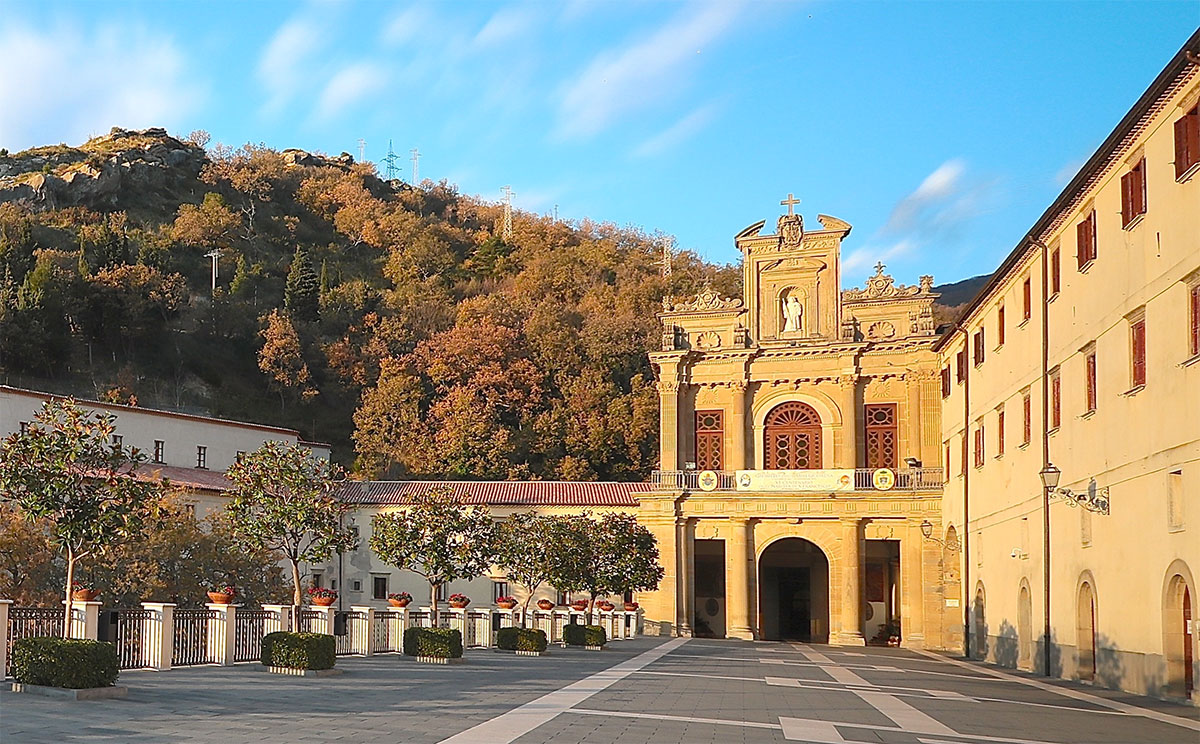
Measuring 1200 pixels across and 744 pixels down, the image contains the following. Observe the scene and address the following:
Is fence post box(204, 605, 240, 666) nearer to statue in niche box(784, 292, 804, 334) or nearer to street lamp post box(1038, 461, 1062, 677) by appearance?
street lamp post box(1038, 461, 1062, 677)

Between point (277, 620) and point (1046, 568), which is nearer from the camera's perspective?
point (277, 620)

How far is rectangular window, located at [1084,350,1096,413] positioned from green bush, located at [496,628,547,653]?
47.3ft

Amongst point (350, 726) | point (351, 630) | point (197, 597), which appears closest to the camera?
point (350, 726)

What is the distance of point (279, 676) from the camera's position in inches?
832

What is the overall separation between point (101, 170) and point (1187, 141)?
89061mm

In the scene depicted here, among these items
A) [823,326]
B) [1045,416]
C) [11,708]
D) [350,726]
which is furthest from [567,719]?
[823,326]

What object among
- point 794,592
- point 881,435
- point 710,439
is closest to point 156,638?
point 710,439

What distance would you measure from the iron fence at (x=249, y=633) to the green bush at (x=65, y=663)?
7.31 meters

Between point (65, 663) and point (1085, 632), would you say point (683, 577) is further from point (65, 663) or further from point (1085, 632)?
point (65, 663)

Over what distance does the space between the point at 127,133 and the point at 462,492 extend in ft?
240

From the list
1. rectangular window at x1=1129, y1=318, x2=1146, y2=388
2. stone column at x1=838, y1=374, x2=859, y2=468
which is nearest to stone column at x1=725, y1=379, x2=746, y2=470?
stone column at x1=838, y1=374, x2=859, y2=468

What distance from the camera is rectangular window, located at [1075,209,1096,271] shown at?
26.3m

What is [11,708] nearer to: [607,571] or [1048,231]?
[1048,231]

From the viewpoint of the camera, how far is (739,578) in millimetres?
50938
